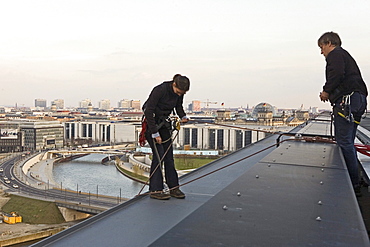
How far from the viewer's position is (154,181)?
1.78m

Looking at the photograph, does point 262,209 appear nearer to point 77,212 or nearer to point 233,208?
point 233,208

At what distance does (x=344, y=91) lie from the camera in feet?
6.50

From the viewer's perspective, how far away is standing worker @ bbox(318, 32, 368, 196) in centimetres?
191

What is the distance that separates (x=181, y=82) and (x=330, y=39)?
82 cm

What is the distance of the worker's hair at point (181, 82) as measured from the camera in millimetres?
1798

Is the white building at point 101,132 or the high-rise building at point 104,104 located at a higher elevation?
the high-rise building at point 104,104

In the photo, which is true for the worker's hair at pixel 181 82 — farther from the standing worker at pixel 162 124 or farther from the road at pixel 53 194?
the road at pixel 53 194

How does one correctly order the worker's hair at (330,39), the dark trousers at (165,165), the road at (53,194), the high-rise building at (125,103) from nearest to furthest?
the dark trousers at (165,165) < the worker's hair at (330,39) < the road at (53,194) < the high-rise building at (125,103)

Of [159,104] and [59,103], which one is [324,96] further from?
[59,103]

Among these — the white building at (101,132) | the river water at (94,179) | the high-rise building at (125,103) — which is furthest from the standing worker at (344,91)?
the high-rise building at (125,103)

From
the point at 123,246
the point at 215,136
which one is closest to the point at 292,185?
the point at 123,246

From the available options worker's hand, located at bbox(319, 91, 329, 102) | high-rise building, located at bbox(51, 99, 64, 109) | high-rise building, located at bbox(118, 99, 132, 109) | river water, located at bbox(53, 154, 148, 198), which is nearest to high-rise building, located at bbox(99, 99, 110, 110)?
high-rise building, located at bbox(118, 99, 132, 109)

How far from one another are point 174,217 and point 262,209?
0.36 metres

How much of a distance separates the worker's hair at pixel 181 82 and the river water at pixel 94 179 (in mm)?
15298
